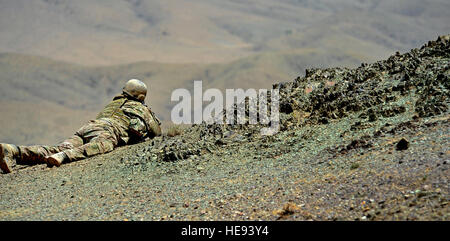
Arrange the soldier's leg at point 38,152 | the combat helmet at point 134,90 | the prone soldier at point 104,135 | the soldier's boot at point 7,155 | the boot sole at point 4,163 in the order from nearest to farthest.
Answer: the soldier's boot at point 7,155 < the boot sole at point 4,163 < the prone soldier at point 104,135 < the soldier's leg at point 38,152 < the combat helmet at point 134,90

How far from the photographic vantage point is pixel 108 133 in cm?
971

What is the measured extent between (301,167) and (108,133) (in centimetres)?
454

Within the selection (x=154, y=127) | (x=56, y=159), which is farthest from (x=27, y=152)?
(x=154, y=127)

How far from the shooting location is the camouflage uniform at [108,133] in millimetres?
9117

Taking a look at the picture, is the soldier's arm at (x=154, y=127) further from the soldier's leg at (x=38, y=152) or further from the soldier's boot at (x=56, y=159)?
the soldier's boot at (x=56, y=159)

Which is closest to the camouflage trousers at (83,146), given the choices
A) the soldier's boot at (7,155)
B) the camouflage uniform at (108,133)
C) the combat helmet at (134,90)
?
the camouflage uniform at (108,133)

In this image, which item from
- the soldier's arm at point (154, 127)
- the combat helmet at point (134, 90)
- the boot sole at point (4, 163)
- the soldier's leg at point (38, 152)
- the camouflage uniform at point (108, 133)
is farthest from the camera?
the combat helmet at point (134, 90)

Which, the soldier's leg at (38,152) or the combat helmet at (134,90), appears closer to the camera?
the soldier's leg at (38,152)

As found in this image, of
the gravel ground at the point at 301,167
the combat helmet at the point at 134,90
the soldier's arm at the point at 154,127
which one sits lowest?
the gravel ground at the point at 301,167

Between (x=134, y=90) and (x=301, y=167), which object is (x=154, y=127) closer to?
(x=134, y=90)
